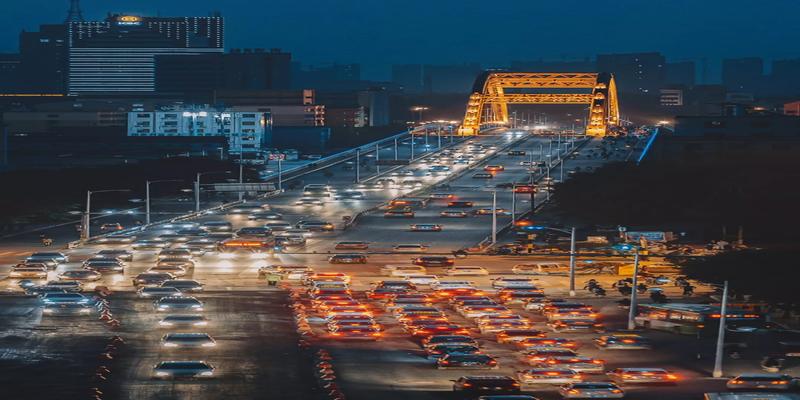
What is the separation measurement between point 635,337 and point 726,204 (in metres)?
45.7

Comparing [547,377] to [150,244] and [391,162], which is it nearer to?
[150,244]

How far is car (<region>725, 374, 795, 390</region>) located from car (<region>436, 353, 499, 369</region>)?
617cm

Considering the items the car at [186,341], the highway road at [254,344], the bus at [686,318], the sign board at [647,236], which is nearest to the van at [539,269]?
the highway road at [254,344]

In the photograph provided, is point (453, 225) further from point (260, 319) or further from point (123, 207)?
point (260, 319)

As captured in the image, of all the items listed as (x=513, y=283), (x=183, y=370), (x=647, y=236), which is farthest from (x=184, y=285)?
(x=647, y=236)

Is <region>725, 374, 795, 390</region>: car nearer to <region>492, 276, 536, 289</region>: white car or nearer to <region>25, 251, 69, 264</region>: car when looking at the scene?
<region>492, 276, 536, 289</region>: white car

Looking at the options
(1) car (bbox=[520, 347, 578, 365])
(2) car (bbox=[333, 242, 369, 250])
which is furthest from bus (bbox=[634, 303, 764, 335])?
(2) car (bbox=[333, 242, 369, 250])

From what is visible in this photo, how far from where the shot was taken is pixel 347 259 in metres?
70.8

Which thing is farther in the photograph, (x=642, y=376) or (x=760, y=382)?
(x=642, y=376)

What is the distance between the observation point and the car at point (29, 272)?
6291 centimetres

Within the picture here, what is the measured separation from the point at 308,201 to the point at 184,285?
49.3 meters

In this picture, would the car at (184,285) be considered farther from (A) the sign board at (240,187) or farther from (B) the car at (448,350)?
(A) the sign board at (240,187)

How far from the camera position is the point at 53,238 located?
83.9 m

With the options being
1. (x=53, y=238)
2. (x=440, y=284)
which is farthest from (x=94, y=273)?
(x=53, y=238)
